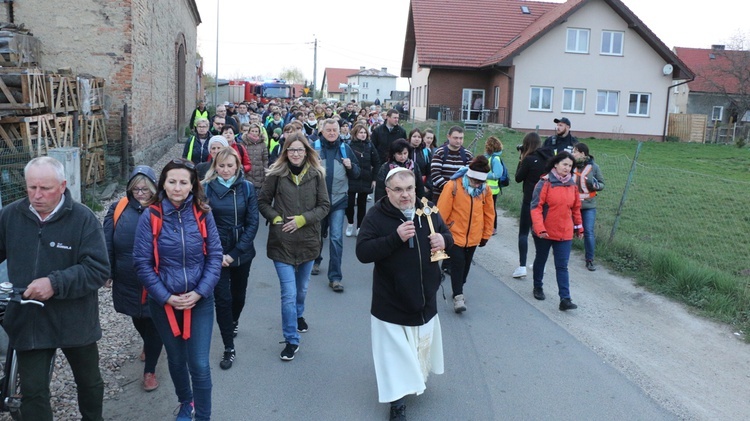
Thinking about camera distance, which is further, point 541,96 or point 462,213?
point 541,96

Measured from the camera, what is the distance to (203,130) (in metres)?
9.27

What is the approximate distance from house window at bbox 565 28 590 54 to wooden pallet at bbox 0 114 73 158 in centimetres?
2932

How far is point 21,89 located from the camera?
10.7 metres

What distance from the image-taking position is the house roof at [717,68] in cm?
4962

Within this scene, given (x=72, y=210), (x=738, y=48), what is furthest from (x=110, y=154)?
(x=738, y=48)

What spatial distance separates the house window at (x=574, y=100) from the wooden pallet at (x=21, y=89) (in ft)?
96.9

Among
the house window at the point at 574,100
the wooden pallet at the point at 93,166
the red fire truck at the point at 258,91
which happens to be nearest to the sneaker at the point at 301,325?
the wooden pallet at the point at 93,166

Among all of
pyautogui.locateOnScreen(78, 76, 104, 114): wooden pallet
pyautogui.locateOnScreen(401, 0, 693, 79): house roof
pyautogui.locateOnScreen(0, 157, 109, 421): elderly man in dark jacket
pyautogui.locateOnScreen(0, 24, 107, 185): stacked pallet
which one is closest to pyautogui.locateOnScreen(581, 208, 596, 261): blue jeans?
pyautogui.locateOnScreen(0, 157, 109, 421): elderly man in dark jacket

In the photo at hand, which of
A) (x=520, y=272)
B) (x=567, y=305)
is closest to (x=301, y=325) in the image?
(x=567, y=305)

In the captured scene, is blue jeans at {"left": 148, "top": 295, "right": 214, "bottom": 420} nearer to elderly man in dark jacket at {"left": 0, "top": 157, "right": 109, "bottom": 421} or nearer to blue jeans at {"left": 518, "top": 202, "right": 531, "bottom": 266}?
elderly man in dark jacket at {"left": 0, "top": 157, "right": 109, "bottom": 421}

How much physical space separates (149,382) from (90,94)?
32.6 feet

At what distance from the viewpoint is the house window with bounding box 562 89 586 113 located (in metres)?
35.4

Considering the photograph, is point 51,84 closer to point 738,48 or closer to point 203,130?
point 203,130

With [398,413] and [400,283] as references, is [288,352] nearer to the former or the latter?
[398,413]
